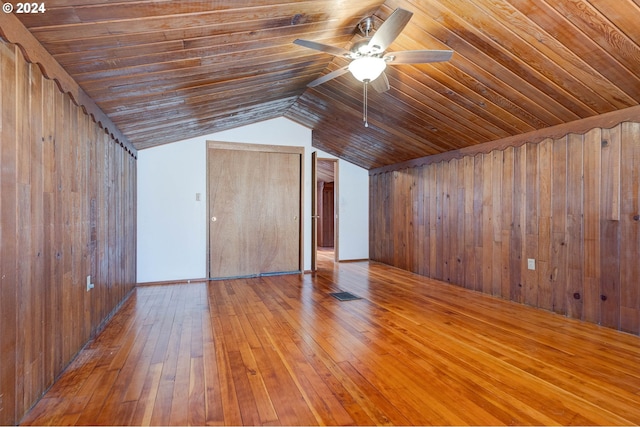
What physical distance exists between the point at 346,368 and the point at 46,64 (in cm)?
266

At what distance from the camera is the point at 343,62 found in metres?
3.31

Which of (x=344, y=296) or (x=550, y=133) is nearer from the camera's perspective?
(x=550, y=133)

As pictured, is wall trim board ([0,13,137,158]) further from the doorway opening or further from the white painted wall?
the doorway opening

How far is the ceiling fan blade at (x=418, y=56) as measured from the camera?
7.29 feet

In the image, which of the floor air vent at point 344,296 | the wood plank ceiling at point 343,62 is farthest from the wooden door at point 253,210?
the floor air vent at point 344,296

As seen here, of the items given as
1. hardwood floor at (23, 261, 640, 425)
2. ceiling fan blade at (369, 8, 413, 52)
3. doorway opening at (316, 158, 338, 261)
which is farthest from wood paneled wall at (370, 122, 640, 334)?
doorway opening at (316, 158, 338, 261)

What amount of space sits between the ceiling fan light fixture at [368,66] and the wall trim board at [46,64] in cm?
194

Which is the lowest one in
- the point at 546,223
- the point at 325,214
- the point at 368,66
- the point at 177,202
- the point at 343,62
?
the point at 546,223

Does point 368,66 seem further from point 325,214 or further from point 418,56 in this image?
point 325,214

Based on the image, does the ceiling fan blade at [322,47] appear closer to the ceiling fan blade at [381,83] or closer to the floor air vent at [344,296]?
the ceiling fan blade at [381,83]

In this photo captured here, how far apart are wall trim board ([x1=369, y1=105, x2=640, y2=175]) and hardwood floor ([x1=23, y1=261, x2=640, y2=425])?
192cm

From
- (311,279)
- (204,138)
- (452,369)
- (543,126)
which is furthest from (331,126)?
(452,369)

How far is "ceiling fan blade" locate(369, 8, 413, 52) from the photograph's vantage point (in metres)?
1.89

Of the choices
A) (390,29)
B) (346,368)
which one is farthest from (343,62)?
(346,368)
